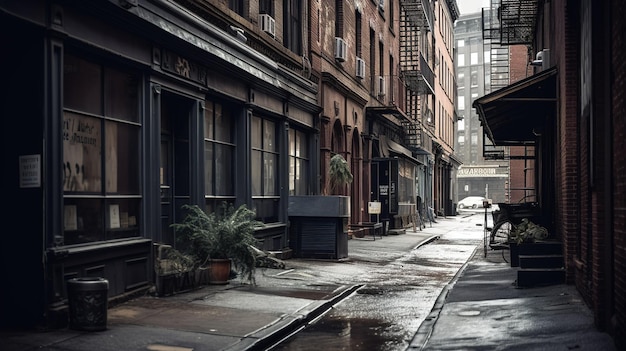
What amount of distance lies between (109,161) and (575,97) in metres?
7.53

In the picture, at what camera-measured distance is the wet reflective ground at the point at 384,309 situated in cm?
909

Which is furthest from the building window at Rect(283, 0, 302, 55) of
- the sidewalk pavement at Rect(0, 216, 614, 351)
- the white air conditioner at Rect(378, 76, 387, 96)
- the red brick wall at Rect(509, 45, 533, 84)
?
the red brick wall at Rect(509, 45, 533, 84)

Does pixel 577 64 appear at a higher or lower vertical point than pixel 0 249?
higher

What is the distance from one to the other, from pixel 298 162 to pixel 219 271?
8.38 metres

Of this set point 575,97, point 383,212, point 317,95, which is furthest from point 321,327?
point 383,212

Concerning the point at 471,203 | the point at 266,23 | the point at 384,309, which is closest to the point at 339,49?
the point at 266,23

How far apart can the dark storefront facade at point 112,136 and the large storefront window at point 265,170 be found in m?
0.09

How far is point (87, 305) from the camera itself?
8.82 metres

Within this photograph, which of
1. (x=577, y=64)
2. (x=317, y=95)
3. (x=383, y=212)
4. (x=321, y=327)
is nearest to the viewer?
(x=321, y=327)

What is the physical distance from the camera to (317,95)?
2255 centimetres

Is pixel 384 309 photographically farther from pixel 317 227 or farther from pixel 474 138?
pixel 474 138

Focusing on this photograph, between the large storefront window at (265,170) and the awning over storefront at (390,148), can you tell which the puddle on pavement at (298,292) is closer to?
the large storefront window at (265,170)

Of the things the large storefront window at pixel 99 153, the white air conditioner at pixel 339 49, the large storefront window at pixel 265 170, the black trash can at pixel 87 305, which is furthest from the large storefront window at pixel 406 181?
the black trash can at pixel 87 305

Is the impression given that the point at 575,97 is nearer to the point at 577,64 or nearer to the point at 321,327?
the point at 577,64
